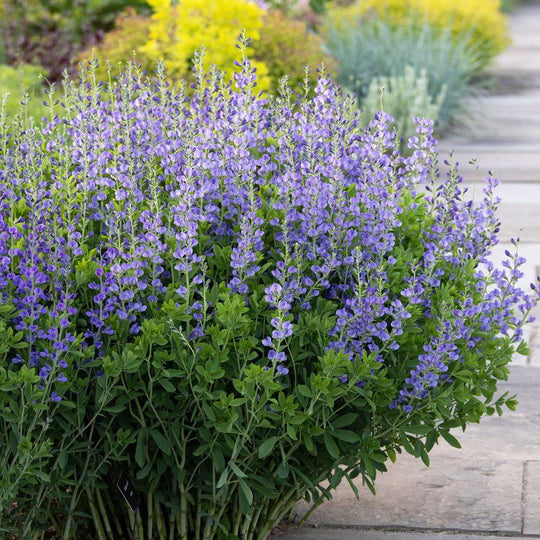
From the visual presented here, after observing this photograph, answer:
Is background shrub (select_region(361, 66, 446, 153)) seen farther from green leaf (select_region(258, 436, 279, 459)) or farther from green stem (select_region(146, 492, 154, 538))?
green leaf (select_region(258, 436, 279, 459))

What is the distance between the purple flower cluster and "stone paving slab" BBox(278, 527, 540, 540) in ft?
2.49

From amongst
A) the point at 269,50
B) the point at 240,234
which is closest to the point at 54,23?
the point at 269,50

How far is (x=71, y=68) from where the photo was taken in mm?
11039

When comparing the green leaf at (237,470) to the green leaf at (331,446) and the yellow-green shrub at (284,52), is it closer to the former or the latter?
the green leaf at (331,446)

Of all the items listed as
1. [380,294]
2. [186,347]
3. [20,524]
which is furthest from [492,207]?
[20,524]

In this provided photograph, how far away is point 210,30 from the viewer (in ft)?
28.6

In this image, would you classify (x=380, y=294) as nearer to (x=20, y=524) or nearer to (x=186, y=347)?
(x=186, y=347)

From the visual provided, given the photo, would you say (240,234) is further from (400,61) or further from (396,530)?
(400,61)

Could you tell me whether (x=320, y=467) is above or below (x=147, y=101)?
below

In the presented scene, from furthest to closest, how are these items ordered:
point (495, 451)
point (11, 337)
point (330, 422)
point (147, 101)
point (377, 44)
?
point (377, 44), point (495, 451), point (147, 101), point (330, 422), point (11, 337)

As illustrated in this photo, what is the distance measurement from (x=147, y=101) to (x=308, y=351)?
1.14m

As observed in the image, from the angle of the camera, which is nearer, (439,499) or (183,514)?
(183,514)

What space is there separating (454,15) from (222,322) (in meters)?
12.8

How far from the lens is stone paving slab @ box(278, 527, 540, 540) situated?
356cm
